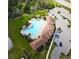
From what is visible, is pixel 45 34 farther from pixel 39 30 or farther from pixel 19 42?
pixel 19 42

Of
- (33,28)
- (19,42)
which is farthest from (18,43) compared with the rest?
(33,28)

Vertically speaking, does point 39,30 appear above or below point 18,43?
above

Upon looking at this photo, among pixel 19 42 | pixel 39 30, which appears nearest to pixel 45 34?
pixel 39 30

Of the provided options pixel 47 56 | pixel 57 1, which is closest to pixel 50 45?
pixel 47 56

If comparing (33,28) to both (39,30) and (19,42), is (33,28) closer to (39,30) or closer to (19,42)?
(39,30)

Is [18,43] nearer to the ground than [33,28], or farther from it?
nearer to the ground
